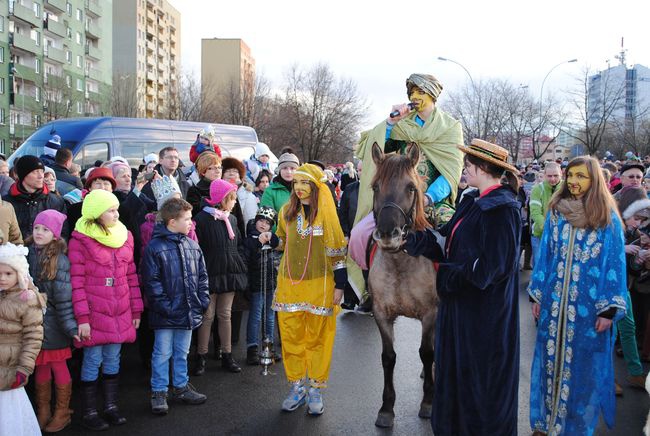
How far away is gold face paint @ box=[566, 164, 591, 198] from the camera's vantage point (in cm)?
436

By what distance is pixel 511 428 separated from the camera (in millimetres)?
3580

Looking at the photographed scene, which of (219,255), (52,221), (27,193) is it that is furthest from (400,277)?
(27,193)

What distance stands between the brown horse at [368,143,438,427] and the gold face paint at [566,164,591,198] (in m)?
1.18

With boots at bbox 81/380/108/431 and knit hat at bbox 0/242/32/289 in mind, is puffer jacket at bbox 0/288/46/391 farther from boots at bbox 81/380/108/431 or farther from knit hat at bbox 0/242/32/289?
boots at bbox 81/380/108/431

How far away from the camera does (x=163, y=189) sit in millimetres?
6055

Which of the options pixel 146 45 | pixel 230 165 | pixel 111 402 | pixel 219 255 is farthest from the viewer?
pixel 146 45

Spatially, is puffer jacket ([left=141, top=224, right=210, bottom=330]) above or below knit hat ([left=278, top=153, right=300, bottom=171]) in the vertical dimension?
below

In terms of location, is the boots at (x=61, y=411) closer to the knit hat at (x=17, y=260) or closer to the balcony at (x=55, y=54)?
the knit hat at (x=17, y=260)

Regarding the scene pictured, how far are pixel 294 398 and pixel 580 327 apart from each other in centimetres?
249

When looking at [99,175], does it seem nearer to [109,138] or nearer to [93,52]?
[109,138]

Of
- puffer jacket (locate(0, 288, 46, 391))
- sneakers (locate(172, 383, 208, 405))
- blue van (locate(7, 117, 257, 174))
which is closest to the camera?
puffer jacket (locate(0, 288, 46, 391))

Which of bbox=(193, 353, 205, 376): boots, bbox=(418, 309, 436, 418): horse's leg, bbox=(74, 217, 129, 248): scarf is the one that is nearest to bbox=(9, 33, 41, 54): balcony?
bbox=(193, 353, 205, 376): boots

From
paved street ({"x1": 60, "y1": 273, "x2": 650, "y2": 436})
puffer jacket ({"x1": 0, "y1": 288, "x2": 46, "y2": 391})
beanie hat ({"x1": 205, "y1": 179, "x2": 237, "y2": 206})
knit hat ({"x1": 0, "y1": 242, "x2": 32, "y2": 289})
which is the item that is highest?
beanie hat ({"x1": 205, "y1": 179, "x2": 237, "y2": 206})

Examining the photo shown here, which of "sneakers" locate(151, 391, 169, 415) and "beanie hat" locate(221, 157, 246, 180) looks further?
"beanie hat" locate(221, 157, 246, 180)
